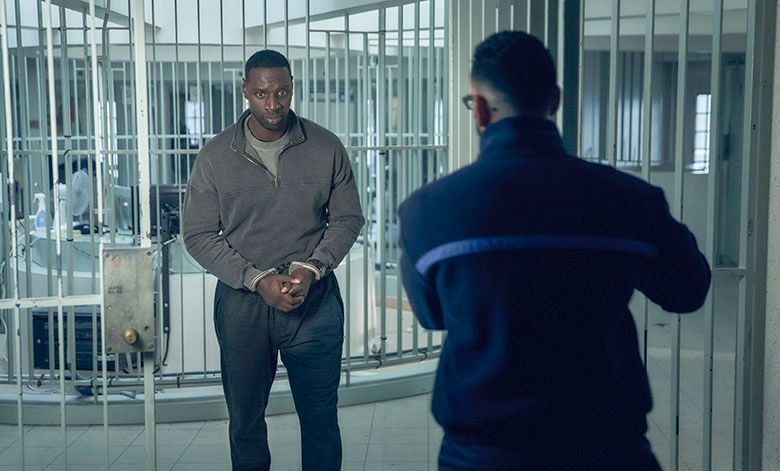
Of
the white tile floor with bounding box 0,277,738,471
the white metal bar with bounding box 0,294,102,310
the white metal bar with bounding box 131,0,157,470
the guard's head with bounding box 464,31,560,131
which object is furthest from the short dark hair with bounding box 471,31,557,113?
the white tile floor with bounding box 0,277,738,471

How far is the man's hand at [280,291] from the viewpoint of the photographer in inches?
132

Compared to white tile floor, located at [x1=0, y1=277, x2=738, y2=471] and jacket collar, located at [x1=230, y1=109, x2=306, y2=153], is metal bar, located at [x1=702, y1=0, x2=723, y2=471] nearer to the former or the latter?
white tile floor, located at [x1=0, y1=277, x2=738, y2=471]

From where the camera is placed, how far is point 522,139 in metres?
1.87

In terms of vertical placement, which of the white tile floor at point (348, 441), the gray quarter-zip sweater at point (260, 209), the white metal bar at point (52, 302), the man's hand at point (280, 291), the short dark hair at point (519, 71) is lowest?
the white tile floor at point (348, 441)

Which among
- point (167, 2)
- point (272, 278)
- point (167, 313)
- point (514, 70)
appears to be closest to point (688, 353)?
point (167, 313)

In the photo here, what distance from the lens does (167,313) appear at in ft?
18.9

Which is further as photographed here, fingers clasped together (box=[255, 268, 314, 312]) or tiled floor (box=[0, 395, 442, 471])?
tiled floor (box=[0, 395, 442, 471])

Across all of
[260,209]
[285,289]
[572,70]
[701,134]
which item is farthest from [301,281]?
[701,134]

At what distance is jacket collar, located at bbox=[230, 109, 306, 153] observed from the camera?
3.54m

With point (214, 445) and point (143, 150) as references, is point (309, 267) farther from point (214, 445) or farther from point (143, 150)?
point (214, 445)

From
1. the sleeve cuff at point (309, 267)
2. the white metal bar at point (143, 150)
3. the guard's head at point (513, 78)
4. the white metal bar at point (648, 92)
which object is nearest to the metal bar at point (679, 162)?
the white metal bar at point (648, 92)

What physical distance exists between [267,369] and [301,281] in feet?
1.33

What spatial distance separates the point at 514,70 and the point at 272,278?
1.67 m

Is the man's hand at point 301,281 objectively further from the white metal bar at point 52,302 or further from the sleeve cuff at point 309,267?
the white metal bar at point 52,302
